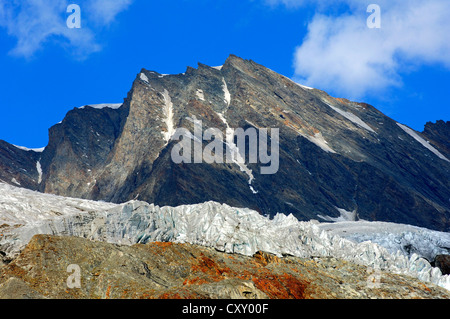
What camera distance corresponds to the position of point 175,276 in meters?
43.4

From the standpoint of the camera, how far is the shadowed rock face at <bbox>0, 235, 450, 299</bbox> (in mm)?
35812

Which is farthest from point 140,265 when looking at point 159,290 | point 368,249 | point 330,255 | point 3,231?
point 368,249

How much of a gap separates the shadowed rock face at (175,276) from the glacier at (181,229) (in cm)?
506

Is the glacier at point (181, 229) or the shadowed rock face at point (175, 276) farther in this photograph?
the glacier at point (181, 229)

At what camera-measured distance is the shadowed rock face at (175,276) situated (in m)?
35.8

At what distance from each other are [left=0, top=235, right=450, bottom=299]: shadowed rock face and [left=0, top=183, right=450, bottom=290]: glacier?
5.06 meters

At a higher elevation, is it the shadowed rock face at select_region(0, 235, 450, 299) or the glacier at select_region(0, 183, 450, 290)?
the glacier at select_region(0, 183, 450, 290)

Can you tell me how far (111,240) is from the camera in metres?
52.7

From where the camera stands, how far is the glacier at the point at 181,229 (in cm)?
5244

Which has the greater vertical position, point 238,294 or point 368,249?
point 368,249

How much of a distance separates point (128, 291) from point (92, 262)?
6865 mm

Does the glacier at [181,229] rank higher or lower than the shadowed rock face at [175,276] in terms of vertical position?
higher
